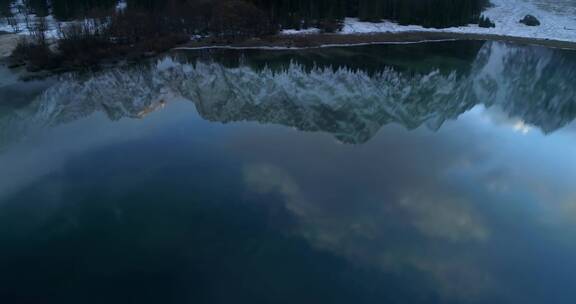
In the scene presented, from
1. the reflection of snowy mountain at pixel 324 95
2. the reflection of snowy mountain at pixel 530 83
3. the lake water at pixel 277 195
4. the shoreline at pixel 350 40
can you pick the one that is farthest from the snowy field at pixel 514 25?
the lake water at pixel 277 195

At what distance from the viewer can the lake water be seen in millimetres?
14039

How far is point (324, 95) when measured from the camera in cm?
3297

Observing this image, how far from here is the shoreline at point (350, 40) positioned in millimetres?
50125

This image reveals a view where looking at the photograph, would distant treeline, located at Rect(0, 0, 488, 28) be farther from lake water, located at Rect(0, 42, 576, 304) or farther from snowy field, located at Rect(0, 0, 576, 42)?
lake water, located at Rect(0, 42, 576, 304)

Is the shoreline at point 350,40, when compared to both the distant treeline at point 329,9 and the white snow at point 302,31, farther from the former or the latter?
the distant treeline at point 329,9

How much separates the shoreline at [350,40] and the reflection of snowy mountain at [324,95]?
922cm

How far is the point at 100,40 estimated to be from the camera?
144 feet

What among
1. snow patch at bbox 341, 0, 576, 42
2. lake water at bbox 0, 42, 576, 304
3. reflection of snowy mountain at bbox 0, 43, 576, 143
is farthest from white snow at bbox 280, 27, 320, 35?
lake water at bbox 0, 42, 576, 304

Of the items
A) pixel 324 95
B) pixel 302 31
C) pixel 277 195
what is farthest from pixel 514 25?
pixel 277 195

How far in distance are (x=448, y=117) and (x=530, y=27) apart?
153ft

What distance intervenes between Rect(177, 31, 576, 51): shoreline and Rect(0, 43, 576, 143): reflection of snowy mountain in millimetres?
9221

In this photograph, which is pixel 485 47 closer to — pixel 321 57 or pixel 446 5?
pixel 446 5

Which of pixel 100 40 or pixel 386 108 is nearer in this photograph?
pixel 386 108

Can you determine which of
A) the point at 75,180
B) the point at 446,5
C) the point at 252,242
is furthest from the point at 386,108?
→ the point at 446,5
